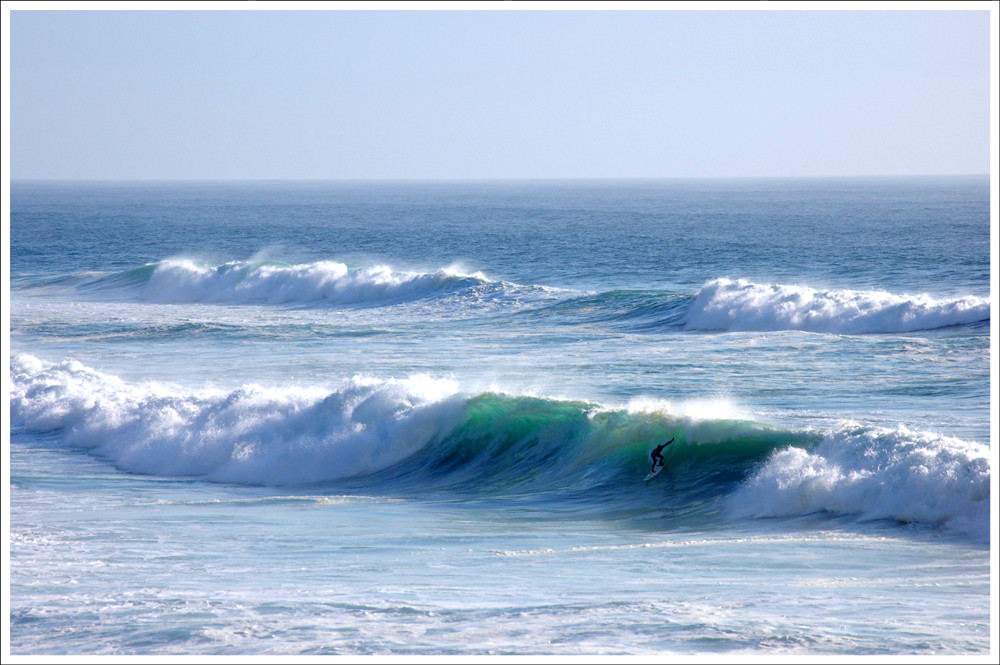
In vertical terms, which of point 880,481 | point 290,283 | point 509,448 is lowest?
point 509,448

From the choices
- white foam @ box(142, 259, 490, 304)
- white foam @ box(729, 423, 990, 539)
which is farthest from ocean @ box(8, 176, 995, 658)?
white foam @ box(142, 259, 490, 304)

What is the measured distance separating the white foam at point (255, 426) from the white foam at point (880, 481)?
4.66 m

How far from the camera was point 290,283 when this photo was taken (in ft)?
98.1

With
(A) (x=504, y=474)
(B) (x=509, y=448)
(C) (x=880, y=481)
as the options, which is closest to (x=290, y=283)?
(B) (x=509, y=448)

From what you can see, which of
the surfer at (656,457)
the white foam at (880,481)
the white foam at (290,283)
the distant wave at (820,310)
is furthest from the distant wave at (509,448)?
the white foam at (290,283)

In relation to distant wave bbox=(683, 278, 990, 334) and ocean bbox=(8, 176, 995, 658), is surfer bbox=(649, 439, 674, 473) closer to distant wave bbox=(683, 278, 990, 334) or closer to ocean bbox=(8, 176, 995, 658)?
ocean bbox=(8, 176, 995, 658)

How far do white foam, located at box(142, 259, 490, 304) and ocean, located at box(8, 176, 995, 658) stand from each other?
48cm

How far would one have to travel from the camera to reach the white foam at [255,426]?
463 inches

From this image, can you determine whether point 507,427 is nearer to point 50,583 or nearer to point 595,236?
point 50,583

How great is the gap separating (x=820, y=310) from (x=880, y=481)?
41.2ft

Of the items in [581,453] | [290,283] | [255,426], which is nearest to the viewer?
[581,453]

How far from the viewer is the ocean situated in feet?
17.5

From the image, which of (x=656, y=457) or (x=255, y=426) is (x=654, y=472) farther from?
(x=255, y=426)

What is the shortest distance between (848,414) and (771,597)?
631cm
